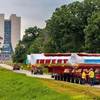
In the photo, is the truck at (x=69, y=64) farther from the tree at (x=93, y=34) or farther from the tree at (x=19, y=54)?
the tree at (x=19, y=54)

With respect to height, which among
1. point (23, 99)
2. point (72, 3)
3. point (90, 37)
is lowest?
point (23, 99)

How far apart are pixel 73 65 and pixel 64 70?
5037mm

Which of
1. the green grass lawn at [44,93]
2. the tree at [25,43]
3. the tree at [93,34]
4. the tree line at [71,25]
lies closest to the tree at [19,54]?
the tree at [25,43]

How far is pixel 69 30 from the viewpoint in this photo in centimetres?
10450

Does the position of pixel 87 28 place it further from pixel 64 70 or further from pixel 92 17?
pixel 64 70

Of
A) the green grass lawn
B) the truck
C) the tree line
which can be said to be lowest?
the green grass lawn

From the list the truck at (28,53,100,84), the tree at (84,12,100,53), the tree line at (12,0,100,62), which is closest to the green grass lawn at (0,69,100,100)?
the truck at (28,53,100,84)

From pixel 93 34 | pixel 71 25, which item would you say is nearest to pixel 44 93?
pixel 93 34

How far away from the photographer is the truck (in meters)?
50.2

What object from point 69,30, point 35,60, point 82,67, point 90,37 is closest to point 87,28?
point 90,37

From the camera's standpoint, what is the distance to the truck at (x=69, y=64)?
5019 cm

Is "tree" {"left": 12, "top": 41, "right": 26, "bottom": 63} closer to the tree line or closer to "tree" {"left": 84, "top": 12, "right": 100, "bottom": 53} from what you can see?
the tree line

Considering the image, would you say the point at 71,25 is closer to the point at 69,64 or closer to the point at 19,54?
the point at 69,64

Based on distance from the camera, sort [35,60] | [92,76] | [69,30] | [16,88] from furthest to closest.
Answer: [69,30]
[35,60]
[92,76]
[16,88]
